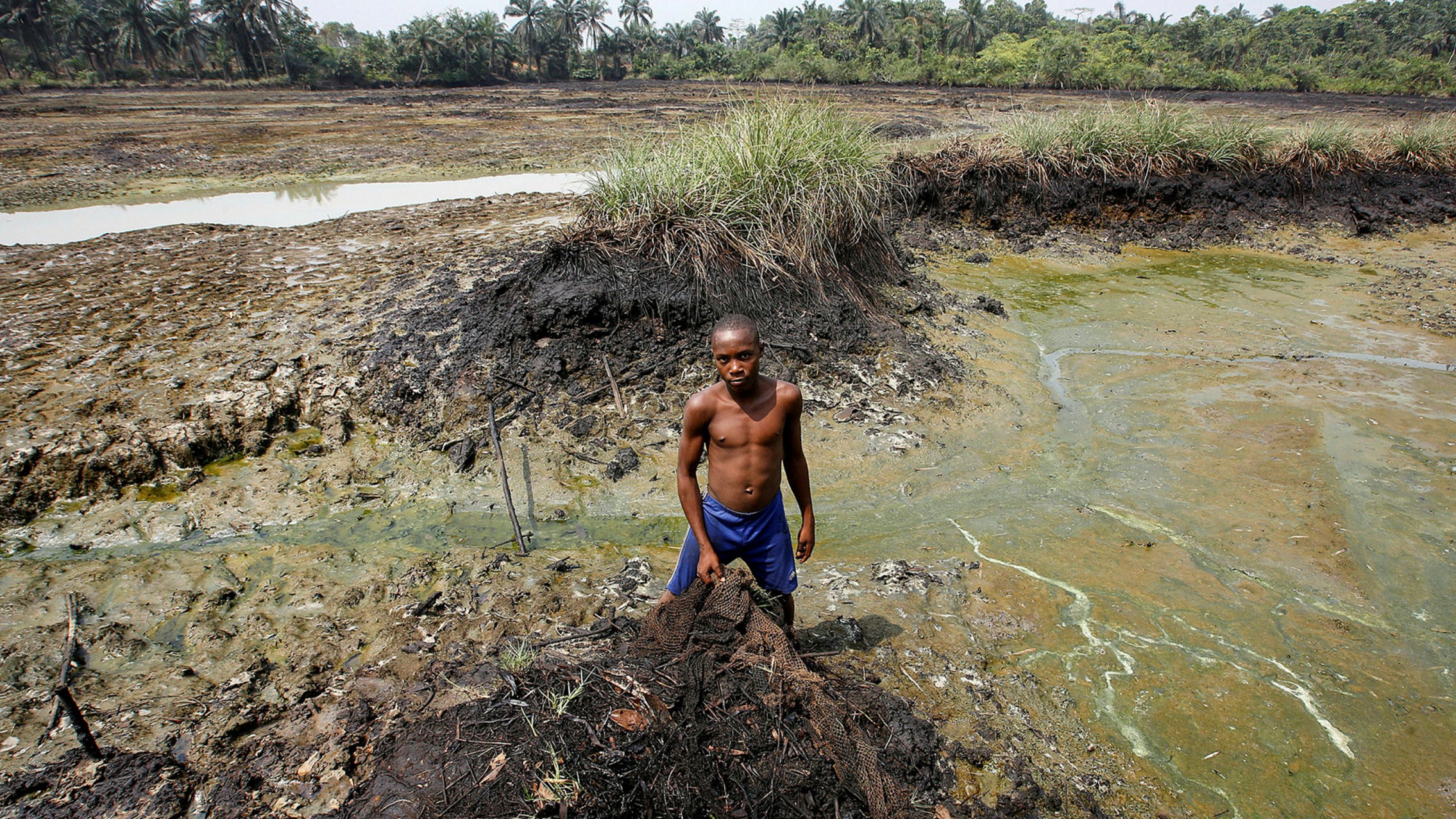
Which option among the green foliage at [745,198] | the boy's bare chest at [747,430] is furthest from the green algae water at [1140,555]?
the green foliage at [745,198]

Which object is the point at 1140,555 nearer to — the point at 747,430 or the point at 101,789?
the point at 747,430

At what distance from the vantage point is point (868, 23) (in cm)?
4762

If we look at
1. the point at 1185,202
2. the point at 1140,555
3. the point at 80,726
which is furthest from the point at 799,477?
the point at 1185,202

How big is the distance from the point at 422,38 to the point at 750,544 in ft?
151

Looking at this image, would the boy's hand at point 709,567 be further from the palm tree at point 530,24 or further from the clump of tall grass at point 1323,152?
the palm tree at point 530,24

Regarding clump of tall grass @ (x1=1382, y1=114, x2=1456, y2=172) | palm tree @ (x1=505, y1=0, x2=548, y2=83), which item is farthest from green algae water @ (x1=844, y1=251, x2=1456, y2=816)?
palm tree @ (x1=505, y1=0, x2=548, y2=83)

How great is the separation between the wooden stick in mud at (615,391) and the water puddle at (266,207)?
3712 millimetres

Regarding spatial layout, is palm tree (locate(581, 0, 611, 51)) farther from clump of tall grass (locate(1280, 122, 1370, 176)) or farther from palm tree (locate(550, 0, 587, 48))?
clump of tall grass (locate(1280, 122, 1370, 176))

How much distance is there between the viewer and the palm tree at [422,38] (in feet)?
128

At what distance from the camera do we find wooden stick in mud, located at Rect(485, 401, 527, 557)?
369 centimetres

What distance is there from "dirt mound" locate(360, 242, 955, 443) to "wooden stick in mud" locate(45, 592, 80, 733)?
1855 mm

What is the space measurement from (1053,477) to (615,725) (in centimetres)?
347

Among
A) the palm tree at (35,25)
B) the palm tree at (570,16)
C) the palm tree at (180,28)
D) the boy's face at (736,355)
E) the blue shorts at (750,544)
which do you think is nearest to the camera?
the boy's face at (736,355)

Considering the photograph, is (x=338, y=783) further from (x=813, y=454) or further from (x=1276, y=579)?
(x=1276, y=579)
